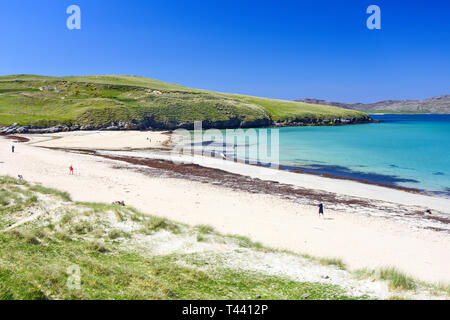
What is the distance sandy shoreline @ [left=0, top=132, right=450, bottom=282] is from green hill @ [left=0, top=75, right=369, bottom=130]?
42.8 m

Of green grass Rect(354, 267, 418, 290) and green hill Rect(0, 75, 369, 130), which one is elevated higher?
green hill Rect(0, 75, 369, 130)

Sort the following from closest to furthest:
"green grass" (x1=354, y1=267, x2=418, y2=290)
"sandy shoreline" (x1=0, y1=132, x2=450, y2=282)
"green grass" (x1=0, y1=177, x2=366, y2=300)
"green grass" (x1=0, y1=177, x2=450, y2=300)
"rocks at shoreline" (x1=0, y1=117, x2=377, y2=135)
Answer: "green grass" (x1=0, y1=177, x2=366, y2=300), "green grass" (x1=0, y1=177, x2=450, y2=300), "green grass" (x1=354, y1=267, x2=418, y2=290), "sandy shoreline" (x1=0, y1=132, x2=450, y2=282), "rocks at shoreline" (x1=0, y1=117, x2=377, y2=135)

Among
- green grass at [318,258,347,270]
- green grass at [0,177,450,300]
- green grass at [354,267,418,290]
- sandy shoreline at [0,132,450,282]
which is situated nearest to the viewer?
green grass at [0,177,450,300]

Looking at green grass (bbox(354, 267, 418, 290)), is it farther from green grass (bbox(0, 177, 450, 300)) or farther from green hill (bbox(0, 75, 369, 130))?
green hill (bbox(0, 75, 369, 130))

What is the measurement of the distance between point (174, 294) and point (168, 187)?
53.6 ft

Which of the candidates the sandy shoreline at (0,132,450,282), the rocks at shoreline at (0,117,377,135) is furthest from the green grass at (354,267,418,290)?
the rocks at shoreline at (0,117,377,135)

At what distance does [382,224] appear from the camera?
17000 mm

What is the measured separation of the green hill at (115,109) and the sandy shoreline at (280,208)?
42.8 m

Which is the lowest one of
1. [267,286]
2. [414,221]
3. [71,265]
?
[414,221]

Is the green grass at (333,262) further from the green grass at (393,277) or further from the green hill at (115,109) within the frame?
the green hill at (115,109)

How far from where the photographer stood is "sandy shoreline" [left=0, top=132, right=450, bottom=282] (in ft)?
42.1
